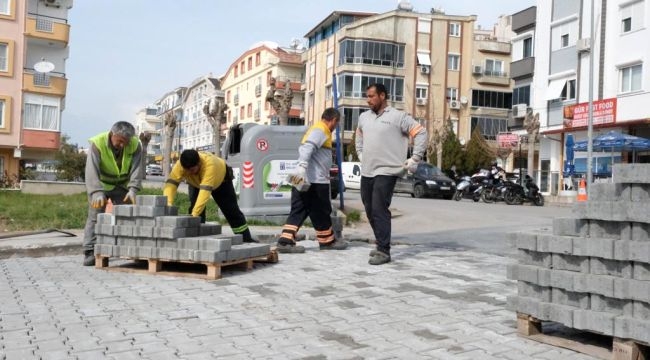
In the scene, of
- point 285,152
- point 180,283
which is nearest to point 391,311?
point 180,283

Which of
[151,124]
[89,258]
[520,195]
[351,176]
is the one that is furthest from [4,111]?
[151,124]

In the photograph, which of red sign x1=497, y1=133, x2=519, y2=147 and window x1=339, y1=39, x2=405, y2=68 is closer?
red sign x1=497, y1=133, x2=519, y2=147

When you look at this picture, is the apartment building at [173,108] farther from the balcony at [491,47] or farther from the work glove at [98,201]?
the work glove at [98,201]

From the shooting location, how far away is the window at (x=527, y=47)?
37531 mm

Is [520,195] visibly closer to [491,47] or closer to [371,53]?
[371,53]

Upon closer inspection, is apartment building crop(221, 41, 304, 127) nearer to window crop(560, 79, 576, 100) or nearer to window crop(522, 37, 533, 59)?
window crop(522, 37, 533, 59)

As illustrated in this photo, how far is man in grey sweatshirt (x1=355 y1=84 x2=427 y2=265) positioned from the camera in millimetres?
7023

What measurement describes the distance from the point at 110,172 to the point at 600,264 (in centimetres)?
529

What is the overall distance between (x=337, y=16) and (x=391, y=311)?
5331 cm

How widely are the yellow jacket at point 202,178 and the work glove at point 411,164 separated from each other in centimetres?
215

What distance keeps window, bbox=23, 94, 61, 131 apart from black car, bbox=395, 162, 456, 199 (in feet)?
68.6

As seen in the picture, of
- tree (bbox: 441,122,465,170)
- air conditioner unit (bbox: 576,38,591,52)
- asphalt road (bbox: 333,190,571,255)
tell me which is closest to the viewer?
asphalt road (bbox: 333,190,571,255)

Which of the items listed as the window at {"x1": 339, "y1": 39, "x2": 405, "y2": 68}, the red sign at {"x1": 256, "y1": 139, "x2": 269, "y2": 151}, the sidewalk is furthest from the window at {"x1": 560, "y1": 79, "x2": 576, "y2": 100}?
the sidewalk

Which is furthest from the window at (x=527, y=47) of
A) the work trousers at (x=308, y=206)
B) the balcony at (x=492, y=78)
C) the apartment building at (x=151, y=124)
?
the apartment building at (x=151, y=124)
